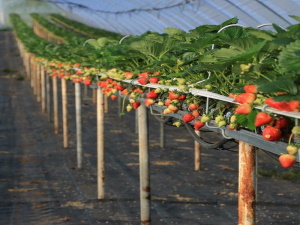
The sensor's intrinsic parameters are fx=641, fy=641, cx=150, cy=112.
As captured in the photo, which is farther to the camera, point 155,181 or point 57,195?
point 155,181

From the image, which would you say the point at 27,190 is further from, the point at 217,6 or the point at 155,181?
the point at 217,6

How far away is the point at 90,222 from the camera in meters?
14.4

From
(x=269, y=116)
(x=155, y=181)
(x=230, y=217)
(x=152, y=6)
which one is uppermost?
(x=269, y=116)

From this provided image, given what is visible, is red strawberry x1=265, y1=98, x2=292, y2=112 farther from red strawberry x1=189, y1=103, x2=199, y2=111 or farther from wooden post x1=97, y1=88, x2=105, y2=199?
wooden post x1=97, y1=88, x2=105, y2=199

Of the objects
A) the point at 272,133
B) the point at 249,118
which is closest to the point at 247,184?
the point at 249,118

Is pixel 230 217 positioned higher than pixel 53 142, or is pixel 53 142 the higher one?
pixel 230 217

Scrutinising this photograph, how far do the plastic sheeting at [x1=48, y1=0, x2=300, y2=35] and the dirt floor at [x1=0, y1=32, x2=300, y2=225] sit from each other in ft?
15.6

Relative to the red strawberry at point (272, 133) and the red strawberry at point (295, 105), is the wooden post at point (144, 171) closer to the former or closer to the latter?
the red strawberry at point (272, 133)

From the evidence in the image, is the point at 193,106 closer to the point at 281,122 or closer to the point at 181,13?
the point at 281,122

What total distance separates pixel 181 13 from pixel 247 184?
63.0 feet

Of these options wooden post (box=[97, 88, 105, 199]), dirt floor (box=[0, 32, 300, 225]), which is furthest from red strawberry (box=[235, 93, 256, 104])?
wooden post (box=[97, 88, 105, 199])

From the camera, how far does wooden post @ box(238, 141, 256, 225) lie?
718 centimetres

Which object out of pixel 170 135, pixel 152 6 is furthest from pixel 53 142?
pixel 152 6

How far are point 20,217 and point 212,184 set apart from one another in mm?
6103
